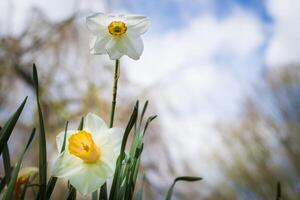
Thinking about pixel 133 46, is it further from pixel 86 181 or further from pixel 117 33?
pixel 86 181

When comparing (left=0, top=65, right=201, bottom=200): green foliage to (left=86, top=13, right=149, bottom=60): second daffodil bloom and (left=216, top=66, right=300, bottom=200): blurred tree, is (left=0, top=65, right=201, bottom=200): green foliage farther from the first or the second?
(left=216, top=66, right=300, bottom=200): blurred tree

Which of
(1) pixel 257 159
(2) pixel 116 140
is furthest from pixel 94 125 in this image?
(1) pixel 257 159

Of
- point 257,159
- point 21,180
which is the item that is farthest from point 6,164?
point 257,159

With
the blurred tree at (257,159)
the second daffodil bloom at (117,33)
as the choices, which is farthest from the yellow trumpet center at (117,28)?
the blurred tree at (257,159)

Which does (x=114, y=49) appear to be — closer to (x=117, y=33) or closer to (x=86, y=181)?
(x=117, y=33)

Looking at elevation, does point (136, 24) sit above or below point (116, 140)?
above

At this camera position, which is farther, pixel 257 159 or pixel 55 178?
pixel 257 159
